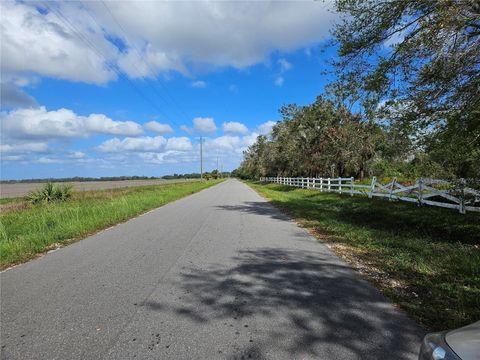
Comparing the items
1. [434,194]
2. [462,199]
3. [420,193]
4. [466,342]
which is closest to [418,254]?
[462,199]

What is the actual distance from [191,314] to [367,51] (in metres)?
8.49

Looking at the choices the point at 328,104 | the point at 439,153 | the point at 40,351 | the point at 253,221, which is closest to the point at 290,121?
the point at 328,104

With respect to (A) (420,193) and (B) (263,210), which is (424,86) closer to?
(A) (420,193)

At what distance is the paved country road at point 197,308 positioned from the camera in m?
3.38

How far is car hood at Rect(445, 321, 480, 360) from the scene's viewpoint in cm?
167

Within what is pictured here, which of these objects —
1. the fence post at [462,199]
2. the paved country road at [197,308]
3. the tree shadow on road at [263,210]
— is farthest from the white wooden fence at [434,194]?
the tree shadow on road at [263,210]

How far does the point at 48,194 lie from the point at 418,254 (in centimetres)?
2180

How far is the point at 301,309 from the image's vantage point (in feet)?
14.0

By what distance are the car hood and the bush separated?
76.8 feet

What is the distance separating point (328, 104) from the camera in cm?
3191

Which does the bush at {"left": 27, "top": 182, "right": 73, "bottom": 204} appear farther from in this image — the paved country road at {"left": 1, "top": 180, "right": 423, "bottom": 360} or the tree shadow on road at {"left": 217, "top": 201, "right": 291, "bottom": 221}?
the paved country road at {"left": 1, "top": 180, "right": 423, "bottom": 360}

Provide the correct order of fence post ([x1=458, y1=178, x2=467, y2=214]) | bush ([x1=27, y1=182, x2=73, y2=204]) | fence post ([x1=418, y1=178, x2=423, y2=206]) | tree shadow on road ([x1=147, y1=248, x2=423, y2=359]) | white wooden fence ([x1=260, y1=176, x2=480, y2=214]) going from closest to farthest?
1. tree shadow on road ([x1=147, y1=248, x2=423, y2=359])
2. fence post ([x1=458, y1=178, x2=467, y2=214])
3. white wooden fence ([x1=260, y1=176, x2=480, y2=214])
4. fence post ([x1=418, y1=178, x2=423, y2=206])
5. bush ([x1=27, y1=182, x2=73, y2=204])

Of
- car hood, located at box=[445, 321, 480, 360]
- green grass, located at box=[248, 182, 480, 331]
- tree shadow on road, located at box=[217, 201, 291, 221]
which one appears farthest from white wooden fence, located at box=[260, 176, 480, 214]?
car hood, located at box=[445, 321, 480, 360]

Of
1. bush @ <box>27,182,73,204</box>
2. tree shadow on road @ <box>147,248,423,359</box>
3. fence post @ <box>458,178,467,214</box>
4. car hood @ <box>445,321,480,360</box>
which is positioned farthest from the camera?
bush @ <box>27,182,73,204</box>
